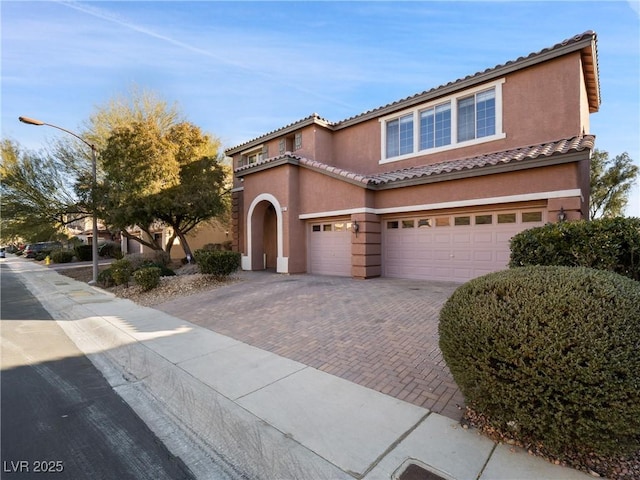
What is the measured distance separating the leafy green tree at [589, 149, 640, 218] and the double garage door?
1553cm

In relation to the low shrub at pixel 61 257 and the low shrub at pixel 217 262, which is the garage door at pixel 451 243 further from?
the low shrub at pixel 61 257

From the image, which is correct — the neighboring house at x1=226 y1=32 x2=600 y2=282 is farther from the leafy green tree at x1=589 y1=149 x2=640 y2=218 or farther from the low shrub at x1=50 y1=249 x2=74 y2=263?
the low shrub at x1=50 y1=249 x2=74 y2=263

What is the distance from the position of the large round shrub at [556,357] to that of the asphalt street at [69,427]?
9.34 feet

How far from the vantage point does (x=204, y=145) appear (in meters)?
17.8

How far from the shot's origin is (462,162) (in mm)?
11320

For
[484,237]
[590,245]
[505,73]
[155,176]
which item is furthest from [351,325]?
[155,176]

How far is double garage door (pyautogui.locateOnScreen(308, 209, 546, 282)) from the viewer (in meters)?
10.1

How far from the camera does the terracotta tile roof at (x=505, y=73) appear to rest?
31.9 ft

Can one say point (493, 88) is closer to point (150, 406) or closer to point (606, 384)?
point (606, 384)

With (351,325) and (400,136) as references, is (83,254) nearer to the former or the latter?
(400,136)

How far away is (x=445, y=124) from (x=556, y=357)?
39.8ft

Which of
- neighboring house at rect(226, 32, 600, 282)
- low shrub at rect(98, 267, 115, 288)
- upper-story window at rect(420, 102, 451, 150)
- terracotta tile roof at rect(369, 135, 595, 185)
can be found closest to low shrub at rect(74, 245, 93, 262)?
low shrub at rect(98, 267, 115, 288)

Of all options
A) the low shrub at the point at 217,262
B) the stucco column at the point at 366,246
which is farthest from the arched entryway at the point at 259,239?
the stucco column at the point at 366,246

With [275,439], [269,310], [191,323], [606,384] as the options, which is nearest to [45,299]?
[191,323]
